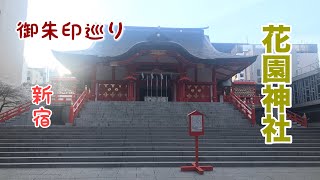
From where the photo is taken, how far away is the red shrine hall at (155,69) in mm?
22719

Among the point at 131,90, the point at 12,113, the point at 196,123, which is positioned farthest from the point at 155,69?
the point at 196,123

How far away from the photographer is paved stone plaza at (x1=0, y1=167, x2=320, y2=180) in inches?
332

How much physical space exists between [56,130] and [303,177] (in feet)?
33.7

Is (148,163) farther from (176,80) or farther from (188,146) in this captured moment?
(176,80)

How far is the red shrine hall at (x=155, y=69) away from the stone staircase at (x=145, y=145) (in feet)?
21.0

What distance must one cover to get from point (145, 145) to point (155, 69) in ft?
39.7

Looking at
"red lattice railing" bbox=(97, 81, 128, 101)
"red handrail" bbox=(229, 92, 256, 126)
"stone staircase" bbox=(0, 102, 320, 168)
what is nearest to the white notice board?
"stone staircase" bbox=(0, 102, 320, 168)

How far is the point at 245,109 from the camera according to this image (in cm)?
1770

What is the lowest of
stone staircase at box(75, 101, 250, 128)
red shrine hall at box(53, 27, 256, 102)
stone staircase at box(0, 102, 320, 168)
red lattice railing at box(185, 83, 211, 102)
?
stone staircase at box(0, 102, 320, 168)

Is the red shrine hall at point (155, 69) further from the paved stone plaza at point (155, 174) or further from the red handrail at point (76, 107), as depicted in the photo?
the paved stone plaza at point (155, 174)

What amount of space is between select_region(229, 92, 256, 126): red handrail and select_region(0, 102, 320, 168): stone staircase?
0.48m

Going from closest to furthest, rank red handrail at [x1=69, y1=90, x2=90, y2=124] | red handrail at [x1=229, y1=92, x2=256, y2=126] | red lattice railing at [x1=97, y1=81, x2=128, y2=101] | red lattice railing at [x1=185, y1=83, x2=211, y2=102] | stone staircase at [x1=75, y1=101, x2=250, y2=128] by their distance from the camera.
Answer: red handrail at [x1=69, y1=90, x2=90, y2=124] → stone staircase at [x1=75, y1=101, x2=250, y2=128] → red handrail at [x1=229, y1=92, x2=256, y2=126] → red lattice railing at [x1=97, y1=81, x2=128, y2=101] → red lattice railing at [x1=185, y1=83, x2=211, y2=102]

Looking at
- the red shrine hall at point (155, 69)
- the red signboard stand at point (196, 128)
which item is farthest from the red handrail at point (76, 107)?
the red signboard stand at point (196, 128)

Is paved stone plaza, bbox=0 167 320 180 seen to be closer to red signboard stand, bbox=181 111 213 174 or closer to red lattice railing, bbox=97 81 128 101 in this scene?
red signboard stand, bbox=181 111 213 174
